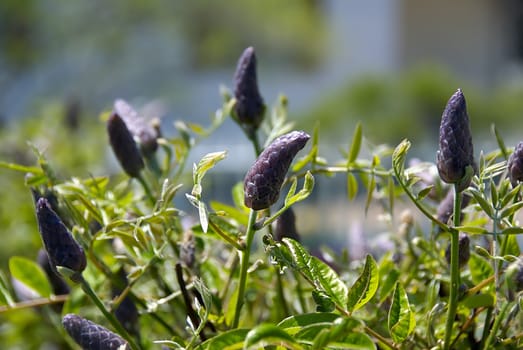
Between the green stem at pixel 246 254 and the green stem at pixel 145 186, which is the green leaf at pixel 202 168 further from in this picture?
the green stem at pixel 145 186

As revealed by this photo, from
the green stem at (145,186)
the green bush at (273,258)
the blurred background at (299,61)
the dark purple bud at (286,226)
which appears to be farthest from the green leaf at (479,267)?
the blurred background at (299,61)

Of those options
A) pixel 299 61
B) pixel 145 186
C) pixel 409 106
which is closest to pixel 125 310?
pixel 145 186

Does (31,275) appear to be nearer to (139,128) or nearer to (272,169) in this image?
(139,128)

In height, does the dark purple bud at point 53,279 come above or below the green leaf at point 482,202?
below

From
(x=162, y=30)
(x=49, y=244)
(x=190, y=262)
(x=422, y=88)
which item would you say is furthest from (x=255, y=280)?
(x=162, y=30)

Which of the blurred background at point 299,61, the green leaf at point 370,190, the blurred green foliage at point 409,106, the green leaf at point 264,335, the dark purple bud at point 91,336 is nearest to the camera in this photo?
the green leaf at point 264,335

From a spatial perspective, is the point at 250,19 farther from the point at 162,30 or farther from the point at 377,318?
the point at 377,318

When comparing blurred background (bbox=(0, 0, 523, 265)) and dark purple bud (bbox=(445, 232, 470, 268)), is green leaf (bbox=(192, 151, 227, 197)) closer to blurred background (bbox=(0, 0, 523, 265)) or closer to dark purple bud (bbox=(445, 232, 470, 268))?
dark purple bud (bbox=(445, 232, 470, 268))

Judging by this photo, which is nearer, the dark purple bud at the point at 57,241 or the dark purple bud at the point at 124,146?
the dark purple bud at the point at 57,241
